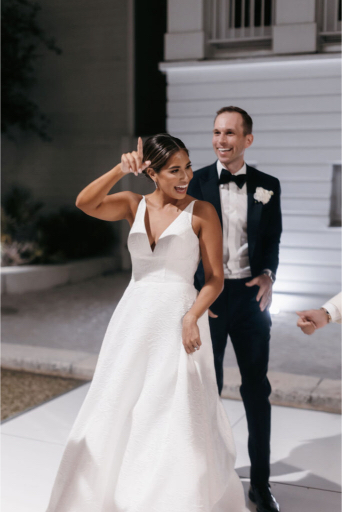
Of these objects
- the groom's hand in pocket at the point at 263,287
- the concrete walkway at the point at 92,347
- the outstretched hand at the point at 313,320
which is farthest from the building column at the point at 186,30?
the outstretched hand at the point at 313,320

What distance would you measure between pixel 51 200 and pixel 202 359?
1214 cm

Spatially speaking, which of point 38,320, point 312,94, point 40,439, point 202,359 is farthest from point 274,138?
point 202,359

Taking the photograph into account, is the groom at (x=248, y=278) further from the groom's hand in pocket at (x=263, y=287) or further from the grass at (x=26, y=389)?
the grass at (x=26, y=389)

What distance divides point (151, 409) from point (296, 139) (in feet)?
21.8

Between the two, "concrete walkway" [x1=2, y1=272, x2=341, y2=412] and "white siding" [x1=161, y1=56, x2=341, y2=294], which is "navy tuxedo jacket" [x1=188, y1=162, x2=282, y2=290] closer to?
"concrete walkway" [x1=2, y1=272, x2=341, y2=412]

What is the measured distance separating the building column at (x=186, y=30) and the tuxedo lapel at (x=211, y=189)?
6063mm

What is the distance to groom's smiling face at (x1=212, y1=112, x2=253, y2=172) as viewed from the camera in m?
2.66

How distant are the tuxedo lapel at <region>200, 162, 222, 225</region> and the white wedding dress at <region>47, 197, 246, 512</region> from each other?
1.31 ft

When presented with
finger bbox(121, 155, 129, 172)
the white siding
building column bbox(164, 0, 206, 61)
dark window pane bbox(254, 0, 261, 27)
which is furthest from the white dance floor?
dark window pane bbox(254, 0, 261, 27)

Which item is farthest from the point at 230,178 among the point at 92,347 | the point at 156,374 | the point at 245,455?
the point at 92,347

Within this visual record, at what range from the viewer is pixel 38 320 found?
7805mm

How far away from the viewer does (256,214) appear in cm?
284

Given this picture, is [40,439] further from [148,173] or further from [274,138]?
[274,138]

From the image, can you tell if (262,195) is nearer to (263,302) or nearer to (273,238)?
(273,238)
